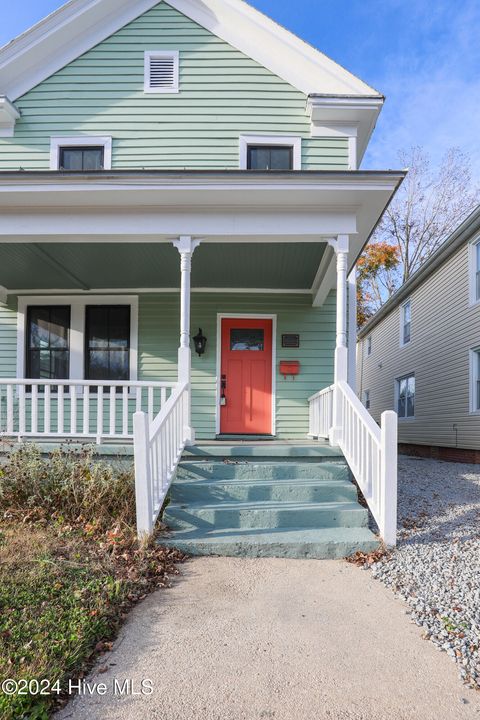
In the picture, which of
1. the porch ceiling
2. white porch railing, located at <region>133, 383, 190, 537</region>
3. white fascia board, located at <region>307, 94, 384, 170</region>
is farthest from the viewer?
white fascia board, located at <region>307, 94, 384, 170</region>

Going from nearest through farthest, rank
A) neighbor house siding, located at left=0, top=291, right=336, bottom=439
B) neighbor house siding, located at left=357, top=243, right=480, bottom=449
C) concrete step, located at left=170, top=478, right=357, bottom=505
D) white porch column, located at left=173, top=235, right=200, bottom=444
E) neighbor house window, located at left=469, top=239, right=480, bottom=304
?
concrete step, located at left=170, top=478, right=357, bottom=505 < white porch column, located at left=173, top=235, right=200, bottom=444 < neighbor house siding, located at left=0, top=291, right=336, bottom=439 < neighbor house window, located at left=469, top=239, right=480, bottom=304 < neighbor house siding, located at left=357, top=243, right=480, bottom=449

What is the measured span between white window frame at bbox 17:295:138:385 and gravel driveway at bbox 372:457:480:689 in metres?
4.58

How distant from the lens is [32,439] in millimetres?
5664

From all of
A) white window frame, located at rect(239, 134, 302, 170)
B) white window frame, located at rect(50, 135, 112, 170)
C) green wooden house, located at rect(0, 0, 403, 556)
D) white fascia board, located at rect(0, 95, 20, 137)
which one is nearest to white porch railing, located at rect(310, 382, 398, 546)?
green wooden house, located at rect(0, 0, 403, 556)

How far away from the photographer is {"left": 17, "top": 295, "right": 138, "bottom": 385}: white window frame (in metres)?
7.57

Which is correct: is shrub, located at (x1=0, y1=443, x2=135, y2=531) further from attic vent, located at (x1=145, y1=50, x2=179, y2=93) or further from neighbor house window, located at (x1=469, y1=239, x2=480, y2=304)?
neighbor house window, located at (x1=469, y1=239, x2=480, y2=304)

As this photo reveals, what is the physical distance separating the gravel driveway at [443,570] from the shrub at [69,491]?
2.22m

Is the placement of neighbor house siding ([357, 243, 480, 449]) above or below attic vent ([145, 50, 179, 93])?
below

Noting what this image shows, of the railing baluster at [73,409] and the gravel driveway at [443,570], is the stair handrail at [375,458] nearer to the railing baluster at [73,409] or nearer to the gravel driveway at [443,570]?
the gravel driveway at [443,570]

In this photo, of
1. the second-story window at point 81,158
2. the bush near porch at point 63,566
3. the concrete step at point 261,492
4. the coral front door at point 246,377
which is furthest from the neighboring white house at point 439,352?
the bush near porch at point 63,566

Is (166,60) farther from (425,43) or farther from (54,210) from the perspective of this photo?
(425,43)

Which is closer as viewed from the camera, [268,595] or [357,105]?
[268,595]

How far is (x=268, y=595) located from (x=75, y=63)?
806 cm

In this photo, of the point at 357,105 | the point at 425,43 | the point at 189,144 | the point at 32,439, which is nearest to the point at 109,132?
the point at 189,144
